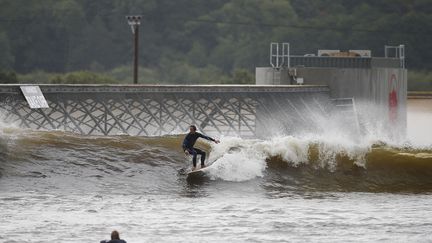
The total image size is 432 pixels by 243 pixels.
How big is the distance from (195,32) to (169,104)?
85860mm

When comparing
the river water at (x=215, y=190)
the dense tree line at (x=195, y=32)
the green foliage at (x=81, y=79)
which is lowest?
the river water at (x=215, y=190)

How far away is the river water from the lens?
3017 cm

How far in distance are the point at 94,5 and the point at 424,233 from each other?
115 metres

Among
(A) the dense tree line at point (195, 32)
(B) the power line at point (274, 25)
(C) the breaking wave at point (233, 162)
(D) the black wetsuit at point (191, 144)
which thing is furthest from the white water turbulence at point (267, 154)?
(B) the power line at point (274, 25)

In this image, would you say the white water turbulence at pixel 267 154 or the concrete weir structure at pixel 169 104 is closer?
the white water turbulence at pixel 267 154

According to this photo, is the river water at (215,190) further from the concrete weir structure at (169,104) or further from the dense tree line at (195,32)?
the dense tree line at (195,32)

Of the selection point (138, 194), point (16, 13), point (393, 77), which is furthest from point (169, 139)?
point (16, 13)

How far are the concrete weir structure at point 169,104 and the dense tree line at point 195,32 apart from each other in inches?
2221

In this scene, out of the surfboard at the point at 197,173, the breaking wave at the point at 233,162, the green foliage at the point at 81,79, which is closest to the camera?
the surfboard at the point at 197,173

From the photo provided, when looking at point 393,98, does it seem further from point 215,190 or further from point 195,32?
point 195,32

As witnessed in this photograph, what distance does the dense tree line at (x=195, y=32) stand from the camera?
13050 cm

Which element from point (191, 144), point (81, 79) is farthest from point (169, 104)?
point (81, 79)

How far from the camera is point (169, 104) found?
200 feet

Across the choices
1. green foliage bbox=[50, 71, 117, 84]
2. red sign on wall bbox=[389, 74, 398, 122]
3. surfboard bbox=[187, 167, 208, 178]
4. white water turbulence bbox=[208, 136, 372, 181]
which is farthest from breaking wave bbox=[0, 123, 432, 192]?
green foliage bbox=[50, 71, 117, 84]
